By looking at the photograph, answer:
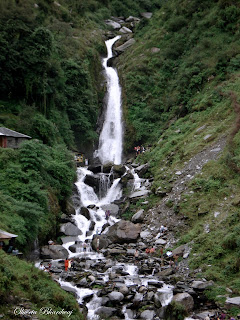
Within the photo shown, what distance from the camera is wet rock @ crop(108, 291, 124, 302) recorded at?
15773 millimetres

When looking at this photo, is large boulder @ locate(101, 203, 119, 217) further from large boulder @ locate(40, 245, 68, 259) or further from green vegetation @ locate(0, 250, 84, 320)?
green vegetation @ locate(0, 250, 84, 320)

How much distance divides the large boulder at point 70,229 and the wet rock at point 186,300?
10859 mm

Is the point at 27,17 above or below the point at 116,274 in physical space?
above

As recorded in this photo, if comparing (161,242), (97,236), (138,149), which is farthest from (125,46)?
(161,242)

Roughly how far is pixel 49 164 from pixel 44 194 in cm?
358

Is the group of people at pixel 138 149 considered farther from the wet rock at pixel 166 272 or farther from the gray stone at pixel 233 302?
the gray stone at pixel 233 302

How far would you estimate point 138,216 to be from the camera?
84.5 ft

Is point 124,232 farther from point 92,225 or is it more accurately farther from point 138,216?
point 92,225

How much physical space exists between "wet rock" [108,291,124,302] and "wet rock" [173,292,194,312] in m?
2.48

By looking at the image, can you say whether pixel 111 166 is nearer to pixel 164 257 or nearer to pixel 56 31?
pixel 164 257

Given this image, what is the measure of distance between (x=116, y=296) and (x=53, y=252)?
681 centimetres

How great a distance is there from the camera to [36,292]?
13.0 metres

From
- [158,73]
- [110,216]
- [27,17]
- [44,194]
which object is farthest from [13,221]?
[158,73]

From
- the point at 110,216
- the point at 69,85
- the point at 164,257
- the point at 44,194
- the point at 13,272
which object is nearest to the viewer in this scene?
the point at 13,272
